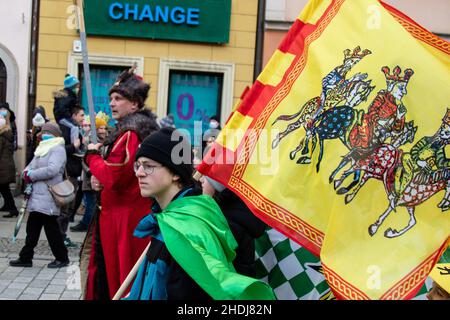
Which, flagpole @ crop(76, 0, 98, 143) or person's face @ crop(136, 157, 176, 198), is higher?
flagpole @ crop(76, 0, 98, 143)

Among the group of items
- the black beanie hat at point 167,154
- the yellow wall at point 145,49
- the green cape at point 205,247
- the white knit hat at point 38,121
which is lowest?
the green cape at point 205,247

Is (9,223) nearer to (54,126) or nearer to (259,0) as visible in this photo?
(54,126)

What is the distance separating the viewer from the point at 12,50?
13.6m

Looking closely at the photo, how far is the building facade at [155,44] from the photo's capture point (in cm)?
1374

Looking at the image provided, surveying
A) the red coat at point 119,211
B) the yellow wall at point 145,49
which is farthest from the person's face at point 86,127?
the red coat at point 119,211

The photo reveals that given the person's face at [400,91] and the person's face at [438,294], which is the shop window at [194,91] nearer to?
the person's face at [438,294]

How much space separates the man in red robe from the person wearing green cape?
1.35 metres

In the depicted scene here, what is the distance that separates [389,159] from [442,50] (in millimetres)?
553

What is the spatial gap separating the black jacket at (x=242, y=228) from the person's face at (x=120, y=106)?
1.36m

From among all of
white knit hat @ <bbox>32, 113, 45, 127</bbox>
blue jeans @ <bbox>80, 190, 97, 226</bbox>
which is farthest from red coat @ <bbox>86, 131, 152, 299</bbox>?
white knit hat @ <bbox>32, 113, 45, 127</bbox>

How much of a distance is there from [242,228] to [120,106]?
159 cm

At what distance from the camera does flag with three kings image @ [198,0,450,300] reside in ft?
8.49

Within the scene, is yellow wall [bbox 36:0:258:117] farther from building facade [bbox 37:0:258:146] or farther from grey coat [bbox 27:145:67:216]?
grey coat [bbox 27:145:67:216]

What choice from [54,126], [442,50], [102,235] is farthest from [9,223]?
[442,50]
